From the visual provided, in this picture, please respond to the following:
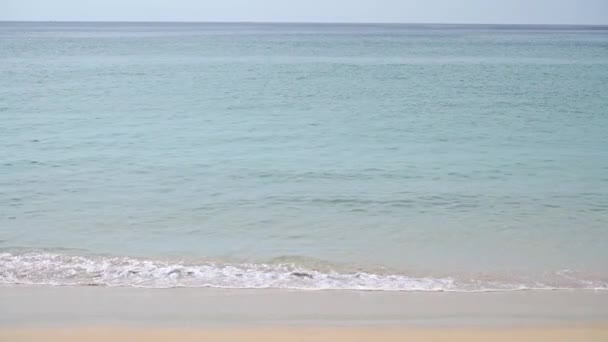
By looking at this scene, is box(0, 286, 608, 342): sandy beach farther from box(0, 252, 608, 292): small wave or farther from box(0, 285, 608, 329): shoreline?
box(0, 252, 608, 292): small wave

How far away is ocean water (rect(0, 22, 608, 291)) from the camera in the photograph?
23.5 ft

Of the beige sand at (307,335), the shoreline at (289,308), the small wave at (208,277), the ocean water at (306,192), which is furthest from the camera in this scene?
the ocean water at (306,192)

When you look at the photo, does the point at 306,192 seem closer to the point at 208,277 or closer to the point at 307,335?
the point at 208,277

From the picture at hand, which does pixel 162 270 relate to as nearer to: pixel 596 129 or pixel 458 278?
pixel 458 278

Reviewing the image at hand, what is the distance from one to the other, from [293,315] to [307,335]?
44 cm

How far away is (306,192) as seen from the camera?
1034 cm

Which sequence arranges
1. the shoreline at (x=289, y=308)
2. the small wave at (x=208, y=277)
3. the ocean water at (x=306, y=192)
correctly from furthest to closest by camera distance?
the ocean water at (x=306, y=192), the small wave at (x=208, y=277), the shoreline at (x=289, y=308)

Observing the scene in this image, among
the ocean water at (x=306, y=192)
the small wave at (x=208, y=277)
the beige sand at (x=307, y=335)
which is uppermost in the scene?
the ocean water at (x=306, y=192)

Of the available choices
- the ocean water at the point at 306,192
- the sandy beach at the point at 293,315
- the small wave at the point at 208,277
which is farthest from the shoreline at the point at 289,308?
the ocean water at the point at 306,192

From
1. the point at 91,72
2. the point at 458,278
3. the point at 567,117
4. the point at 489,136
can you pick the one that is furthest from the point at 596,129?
the point at 91,72

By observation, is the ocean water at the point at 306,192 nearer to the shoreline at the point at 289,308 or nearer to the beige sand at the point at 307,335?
the shoreline at the point at 289,308

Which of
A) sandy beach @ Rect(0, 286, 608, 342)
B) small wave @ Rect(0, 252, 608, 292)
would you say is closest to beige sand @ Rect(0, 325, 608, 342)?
sandy beach @ Rect(0, 286, 608, 342)

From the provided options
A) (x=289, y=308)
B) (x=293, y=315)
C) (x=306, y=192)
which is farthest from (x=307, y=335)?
(x=306, y=192)

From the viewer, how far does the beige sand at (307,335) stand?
5316mm
